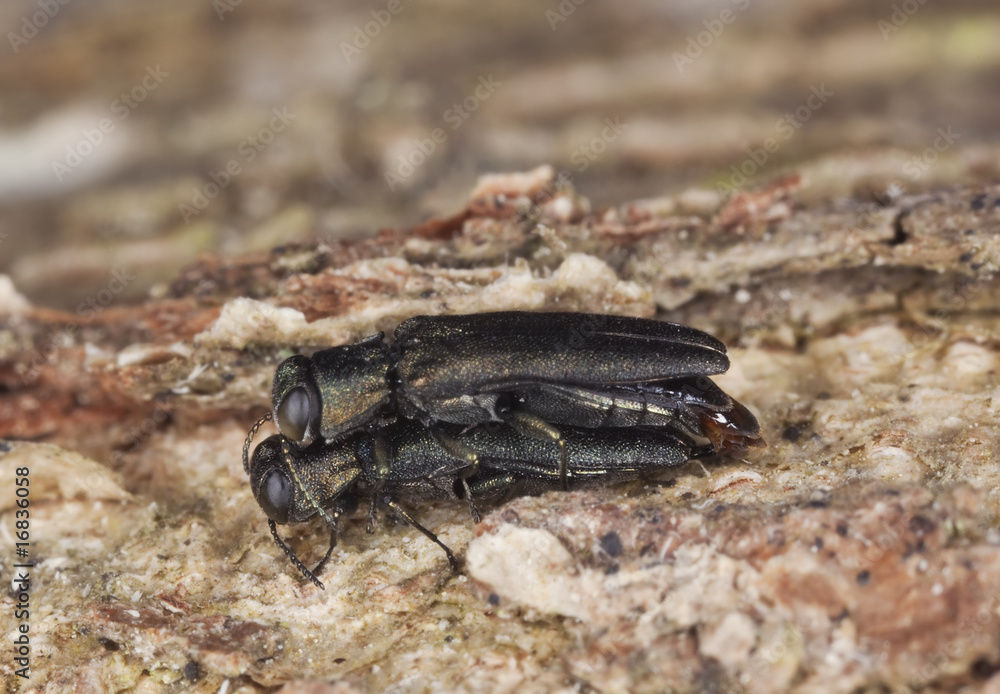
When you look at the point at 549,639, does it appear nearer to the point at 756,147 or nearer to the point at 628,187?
the point at 628,187

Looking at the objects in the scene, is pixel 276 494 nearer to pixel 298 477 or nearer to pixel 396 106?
pixel 298 477

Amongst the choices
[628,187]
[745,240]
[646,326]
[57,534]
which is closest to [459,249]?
[646,326]

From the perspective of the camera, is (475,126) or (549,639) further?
(475,126)

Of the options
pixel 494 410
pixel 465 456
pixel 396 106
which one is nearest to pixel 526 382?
pixel 494 410

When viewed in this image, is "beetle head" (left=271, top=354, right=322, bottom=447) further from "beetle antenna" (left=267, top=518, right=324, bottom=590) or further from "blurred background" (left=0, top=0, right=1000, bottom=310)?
"blurred background" (left=0, top=0, right=1000, bottom=310)

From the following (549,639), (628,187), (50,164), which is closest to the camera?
(549,639)

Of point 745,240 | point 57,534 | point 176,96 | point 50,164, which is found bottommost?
point 57,534
